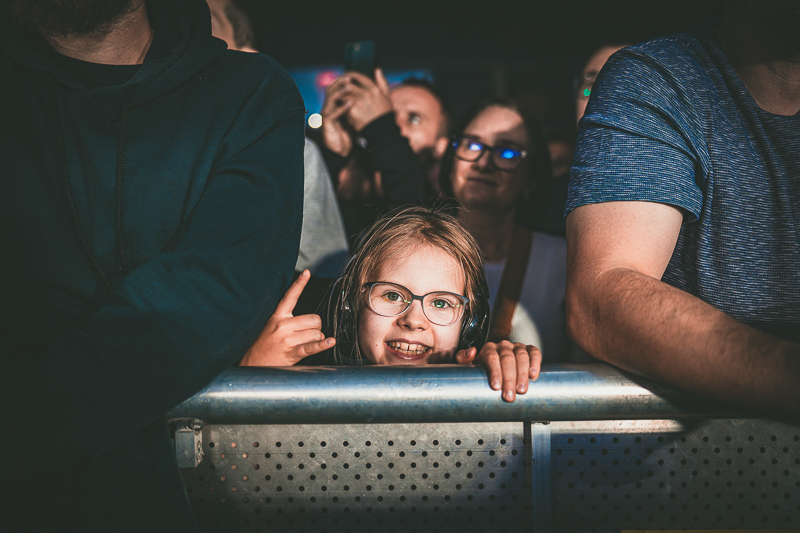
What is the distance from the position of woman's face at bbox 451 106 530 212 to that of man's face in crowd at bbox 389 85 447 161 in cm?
64

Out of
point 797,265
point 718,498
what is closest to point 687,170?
point 797,265

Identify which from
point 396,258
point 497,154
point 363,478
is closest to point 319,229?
point 396,258

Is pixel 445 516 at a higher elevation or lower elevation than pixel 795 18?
lower

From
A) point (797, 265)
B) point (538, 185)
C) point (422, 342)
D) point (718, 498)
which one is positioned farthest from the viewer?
point (538, 185)

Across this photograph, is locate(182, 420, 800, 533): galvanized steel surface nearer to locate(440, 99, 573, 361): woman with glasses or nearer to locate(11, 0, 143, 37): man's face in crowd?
locate(11, 0, 143, 37): man's face in crowd

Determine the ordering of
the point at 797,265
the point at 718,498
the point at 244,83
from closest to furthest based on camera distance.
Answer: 1. the point at 718,498
2. the point at 797,265
3. the point at 244,83

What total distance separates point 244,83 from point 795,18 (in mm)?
1164

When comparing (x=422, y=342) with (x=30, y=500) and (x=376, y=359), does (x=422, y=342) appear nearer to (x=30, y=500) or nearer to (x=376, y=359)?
(x=376, y=359)

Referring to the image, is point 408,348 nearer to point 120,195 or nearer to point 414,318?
point 414,318

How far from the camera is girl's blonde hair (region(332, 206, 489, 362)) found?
153 cm

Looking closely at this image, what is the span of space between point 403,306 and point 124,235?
0.77m

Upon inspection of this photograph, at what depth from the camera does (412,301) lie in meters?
1.46

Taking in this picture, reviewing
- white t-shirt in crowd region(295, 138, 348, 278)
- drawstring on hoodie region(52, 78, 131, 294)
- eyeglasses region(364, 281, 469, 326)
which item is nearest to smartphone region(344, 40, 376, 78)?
white t-shirt in crowd region(295, 138, 348, 278)

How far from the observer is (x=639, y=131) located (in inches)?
38.6
